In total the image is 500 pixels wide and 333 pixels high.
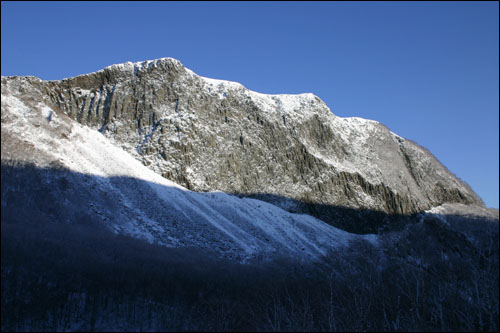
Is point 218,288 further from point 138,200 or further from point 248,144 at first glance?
point 248,144

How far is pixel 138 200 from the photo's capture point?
41375 millimetres

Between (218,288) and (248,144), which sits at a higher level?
(248,144)

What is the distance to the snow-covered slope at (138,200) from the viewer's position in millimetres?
33500

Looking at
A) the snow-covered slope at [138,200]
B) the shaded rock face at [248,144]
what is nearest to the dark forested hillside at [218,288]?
the snow-covered slope at [138,200]

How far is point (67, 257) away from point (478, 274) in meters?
21.5

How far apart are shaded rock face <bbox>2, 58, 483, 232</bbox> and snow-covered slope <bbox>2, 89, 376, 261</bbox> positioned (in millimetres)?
19530

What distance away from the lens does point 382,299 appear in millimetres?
24234

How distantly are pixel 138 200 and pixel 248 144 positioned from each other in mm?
44005

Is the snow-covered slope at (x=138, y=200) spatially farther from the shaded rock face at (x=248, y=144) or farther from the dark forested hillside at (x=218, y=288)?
the shaded rock face at (x=248, y=144)

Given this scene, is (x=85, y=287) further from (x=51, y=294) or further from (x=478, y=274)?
(x=478, y=274)

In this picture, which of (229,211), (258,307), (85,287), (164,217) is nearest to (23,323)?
(85,287)

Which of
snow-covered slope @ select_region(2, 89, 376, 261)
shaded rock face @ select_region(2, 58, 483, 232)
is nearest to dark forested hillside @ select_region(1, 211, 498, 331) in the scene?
snow-covered slope @ select_region(2, 89, 376, 261)

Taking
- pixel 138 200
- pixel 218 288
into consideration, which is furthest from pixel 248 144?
pixel 218 288

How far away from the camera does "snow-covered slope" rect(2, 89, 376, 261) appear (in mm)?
33500
